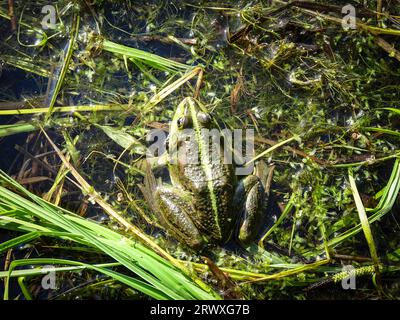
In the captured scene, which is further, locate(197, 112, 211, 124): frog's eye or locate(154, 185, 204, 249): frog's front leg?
locate(197, 112, 211, 124): frog's eye

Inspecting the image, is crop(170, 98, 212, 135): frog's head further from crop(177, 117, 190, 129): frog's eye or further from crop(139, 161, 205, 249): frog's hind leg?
crop(139, 161, 205, 249): frog's hind leg

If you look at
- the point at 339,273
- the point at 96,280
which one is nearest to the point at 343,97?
the point at 339,273

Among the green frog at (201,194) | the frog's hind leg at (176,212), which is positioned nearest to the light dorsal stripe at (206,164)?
the green frog at (201,194)

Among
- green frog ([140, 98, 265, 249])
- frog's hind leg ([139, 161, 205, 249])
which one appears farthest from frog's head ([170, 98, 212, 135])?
frog's hind leg ([139, 161, 205, 249])

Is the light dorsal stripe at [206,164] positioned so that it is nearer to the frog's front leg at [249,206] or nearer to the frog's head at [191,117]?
the frog's head at [191,117]

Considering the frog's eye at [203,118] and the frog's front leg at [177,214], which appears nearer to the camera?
the frog's front leg at [177,214]

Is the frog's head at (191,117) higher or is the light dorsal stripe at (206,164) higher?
the frog's head at (191,117)

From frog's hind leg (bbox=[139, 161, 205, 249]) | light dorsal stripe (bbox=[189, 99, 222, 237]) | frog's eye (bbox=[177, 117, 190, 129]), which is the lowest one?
frog's hind leg (bbox=[139, 161, 205, 249])

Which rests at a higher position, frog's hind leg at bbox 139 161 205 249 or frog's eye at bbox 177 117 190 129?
frog's eye at bbox 177 117 190 129
